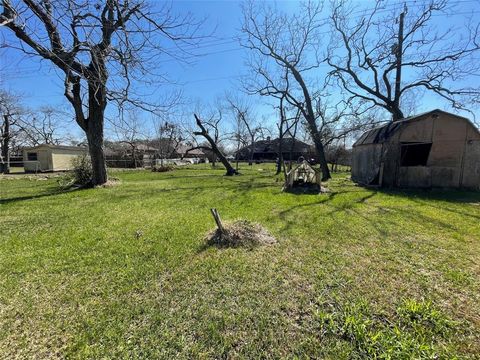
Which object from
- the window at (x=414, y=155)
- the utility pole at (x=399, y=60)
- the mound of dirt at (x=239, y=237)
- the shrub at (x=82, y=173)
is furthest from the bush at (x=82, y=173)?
the utility pole at (x=399, y=60)

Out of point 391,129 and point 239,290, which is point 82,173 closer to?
point 239,290

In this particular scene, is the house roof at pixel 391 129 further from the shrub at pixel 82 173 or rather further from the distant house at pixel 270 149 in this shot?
the distant house at pixel 270 149

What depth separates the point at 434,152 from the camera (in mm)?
9945

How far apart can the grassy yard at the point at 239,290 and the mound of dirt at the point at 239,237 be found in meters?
0.20

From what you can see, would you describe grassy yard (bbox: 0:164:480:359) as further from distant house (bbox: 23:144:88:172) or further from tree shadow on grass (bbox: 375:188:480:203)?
distant house (bbox: 23:144:88:172)

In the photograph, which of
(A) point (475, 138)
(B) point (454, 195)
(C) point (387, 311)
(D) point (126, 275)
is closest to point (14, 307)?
(D) point (126, 275)

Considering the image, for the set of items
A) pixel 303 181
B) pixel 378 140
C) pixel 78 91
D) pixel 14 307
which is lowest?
pixel 14 307

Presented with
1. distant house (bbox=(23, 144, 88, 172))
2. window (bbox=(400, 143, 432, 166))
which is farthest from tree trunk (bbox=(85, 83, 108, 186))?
distant house (bbox=(23, 144, 88, 172))

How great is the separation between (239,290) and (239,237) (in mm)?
1420

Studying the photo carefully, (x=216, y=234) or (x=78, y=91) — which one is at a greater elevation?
(x=78, y=91)

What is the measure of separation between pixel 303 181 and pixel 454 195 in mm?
5251

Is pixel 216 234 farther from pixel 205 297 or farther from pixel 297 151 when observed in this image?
pixel 297 151

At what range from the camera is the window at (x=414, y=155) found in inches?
435

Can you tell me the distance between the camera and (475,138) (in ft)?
31.4
